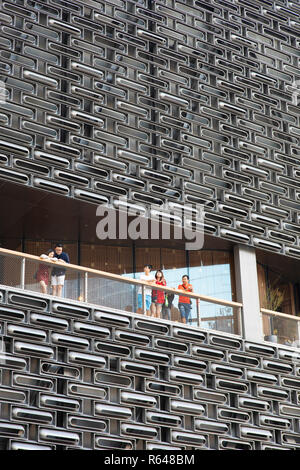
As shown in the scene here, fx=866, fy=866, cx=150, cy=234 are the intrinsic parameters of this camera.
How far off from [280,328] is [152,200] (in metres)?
4.32

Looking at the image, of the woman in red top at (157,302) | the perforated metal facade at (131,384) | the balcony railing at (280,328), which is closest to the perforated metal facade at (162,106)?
the balcony railing at (280,328)

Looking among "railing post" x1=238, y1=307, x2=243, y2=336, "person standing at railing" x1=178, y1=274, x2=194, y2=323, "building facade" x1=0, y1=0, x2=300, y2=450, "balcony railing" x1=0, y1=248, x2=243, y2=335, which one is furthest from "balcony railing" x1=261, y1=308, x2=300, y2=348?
"person standing at railing" x1=178, y1=274, x2=194, y2=323

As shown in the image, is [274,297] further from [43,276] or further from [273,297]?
[43,276]

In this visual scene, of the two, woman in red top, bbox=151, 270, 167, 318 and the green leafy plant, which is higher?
the green leafy plant

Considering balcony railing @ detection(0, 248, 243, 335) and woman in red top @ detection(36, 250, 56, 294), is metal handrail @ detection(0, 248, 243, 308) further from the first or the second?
woman in red top @ detection(36, 250, 56, 294)

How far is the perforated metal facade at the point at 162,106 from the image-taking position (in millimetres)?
18609

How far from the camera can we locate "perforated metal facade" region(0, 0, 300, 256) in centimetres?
1861

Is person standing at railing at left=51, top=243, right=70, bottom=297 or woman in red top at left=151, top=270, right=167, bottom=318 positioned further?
woman in red top at left=151, top=270, right=167, bottom=318

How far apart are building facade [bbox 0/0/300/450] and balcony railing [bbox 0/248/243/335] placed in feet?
0.45

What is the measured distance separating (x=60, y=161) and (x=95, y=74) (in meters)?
2.64

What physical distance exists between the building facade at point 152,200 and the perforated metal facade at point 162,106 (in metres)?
0.04

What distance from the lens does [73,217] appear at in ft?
64.8

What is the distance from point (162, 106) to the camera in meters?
20.8

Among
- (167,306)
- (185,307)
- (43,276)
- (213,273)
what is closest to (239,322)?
(185,307)
